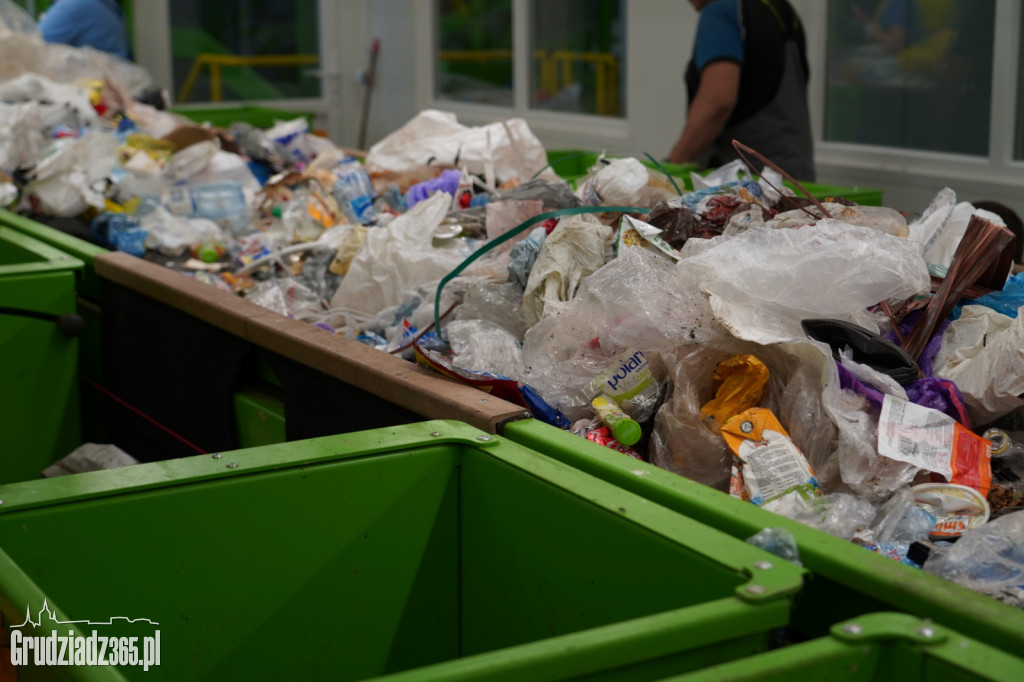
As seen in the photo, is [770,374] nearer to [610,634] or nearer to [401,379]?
[401,379]

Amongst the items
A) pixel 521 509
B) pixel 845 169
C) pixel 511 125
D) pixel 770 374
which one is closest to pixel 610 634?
pixel 521 509

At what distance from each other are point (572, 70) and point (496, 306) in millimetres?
4807

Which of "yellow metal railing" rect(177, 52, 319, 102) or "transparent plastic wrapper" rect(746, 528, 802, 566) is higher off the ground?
"yellow metal railing" rect(177, 52, 319, 102)

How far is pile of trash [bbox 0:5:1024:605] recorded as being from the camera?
1.37 metres

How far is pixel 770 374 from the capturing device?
1548 mm

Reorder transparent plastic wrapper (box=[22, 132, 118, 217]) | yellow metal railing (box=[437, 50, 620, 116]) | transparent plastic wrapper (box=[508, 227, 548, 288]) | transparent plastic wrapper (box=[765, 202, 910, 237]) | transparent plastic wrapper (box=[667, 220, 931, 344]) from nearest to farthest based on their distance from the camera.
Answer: transparent plastic wrapper (box=[667, 220, 931, 344]) → transparent plastic wrapper (box=[765, 202, 910, 237]) → transparent plastic wrapper (box=[508, 227, 548, 288]) → transparent plastic wrapper (box=[22, 132, 118, 217]) → yellow metal railing (box=[437, 50, 620, 116])

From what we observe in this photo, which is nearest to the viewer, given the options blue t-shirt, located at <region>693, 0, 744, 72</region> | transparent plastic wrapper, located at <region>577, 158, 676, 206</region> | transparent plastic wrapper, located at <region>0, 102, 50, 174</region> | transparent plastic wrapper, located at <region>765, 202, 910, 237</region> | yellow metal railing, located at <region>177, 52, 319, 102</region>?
transparent plastic wrapper, located at <region>765, 202, 910, 237</region>

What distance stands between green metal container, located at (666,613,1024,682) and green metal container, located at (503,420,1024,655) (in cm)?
7

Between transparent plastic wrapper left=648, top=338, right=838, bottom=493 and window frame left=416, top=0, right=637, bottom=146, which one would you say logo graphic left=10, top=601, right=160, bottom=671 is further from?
window frame left=416, top=0, right=637, bottom=146

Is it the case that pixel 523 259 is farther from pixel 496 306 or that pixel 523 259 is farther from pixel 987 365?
pixel 987 365

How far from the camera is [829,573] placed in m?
1.04

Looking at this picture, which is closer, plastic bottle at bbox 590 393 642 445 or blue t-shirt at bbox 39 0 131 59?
plastic bottle at bbox 590 393 642 445

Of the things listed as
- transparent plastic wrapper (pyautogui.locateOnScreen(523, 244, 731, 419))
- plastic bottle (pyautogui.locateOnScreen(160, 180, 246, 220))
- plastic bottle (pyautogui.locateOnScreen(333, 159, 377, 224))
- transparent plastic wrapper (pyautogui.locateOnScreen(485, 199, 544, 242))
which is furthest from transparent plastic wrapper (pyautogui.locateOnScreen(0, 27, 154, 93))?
transparent plastic wrapper (pyautogui.locateOnScreen(523, 244, 731, 419))

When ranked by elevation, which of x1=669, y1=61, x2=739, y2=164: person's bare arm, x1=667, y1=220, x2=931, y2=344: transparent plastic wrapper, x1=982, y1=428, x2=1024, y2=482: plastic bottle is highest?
x1=669, y1=61, x2=739, y2=164: person's bare arm
